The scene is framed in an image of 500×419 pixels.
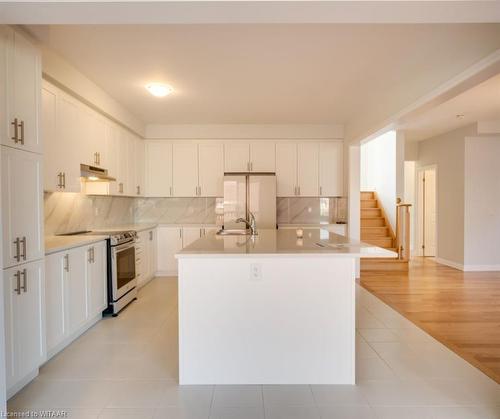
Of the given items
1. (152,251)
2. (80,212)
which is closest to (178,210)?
(152,251)

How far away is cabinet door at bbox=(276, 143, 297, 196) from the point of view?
18.3ft

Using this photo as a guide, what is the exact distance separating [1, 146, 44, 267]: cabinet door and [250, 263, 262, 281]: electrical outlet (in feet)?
5.03

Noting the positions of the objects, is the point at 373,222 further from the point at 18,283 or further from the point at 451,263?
the point at 18,283

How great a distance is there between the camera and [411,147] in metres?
7.16

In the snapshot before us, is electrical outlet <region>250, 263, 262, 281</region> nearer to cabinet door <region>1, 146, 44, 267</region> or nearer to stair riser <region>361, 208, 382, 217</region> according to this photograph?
cabinet door <region>1, 146, 44, 267</region>

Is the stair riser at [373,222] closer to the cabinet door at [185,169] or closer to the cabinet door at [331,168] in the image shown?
the cabinet door at [331,168]

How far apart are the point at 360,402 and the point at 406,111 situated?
2767 mm

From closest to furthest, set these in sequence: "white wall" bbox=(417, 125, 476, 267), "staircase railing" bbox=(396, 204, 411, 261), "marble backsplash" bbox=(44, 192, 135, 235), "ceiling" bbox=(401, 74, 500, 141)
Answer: "marble backsplash" bbox=(44, 192, 135, 235) → "ceiling" bbox=(401, 74, 500, 141) → "white wall" bbox=(417, 125, 476, 267) → "staircase railing" bbox=(396, 204, 411, 261)

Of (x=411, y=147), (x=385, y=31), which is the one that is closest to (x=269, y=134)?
(x=385, y=31)

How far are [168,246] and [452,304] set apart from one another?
420 cm

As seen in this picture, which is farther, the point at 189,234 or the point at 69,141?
the point at 189,234

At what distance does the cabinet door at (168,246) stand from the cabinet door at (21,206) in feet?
10.0

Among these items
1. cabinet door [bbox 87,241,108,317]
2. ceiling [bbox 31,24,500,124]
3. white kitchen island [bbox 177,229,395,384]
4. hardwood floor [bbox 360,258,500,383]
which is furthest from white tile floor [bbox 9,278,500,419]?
ceiling [bbox 31,24,500,124]

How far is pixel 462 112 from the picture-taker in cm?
483
